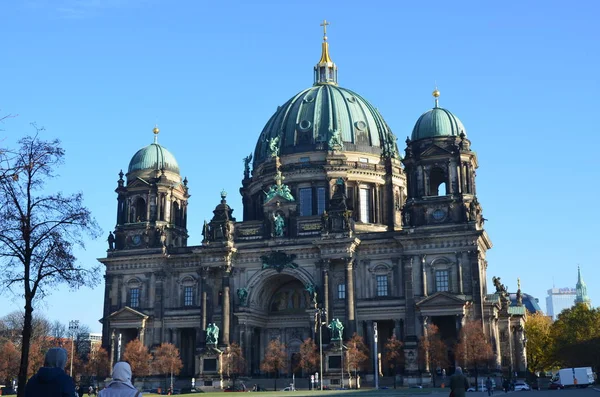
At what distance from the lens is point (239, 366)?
7806 cm

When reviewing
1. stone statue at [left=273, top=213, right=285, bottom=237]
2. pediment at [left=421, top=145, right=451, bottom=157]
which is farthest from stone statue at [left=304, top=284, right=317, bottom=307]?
pediment at [left=421, top=145, right=451, bottom=157]

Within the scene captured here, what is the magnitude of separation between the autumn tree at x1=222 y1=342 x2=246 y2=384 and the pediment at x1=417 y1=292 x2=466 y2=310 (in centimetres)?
1896

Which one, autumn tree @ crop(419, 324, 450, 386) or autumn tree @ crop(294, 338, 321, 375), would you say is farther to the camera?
autumn tree @ crop(294, 338, 321, 375)

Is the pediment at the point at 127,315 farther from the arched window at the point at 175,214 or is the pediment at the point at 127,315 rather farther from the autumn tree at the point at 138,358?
the arched window at the point at 175,214

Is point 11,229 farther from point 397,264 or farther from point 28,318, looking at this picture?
point 397,264

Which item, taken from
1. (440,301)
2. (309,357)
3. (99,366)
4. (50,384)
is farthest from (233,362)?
(50,384)

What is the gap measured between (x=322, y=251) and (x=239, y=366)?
14.3 meters

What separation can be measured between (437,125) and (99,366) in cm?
4348

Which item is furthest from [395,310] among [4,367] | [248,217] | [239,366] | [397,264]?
[4,367]

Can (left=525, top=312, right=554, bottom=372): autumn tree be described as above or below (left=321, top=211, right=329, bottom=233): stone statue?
below

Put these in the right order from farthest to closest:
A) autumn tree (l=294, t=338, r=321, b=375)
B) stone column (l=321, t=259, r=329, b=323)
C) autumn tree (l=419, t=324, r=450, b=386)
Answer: stone column (l=321, t=259, r=329, b=323), autumn tree (l=294, t=338, r=321, b=375), autumn tree (l=419, t=324, r=450, b=386)

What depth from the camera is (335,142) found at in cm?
9112

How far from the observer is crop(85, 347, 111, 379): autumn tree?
8206 cm

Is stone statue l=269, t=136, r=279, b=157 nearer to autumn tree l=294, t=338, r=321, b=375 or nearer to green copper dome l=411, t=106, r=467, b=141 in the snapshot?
green copper dome l=411, t=106, r=467, b=141
